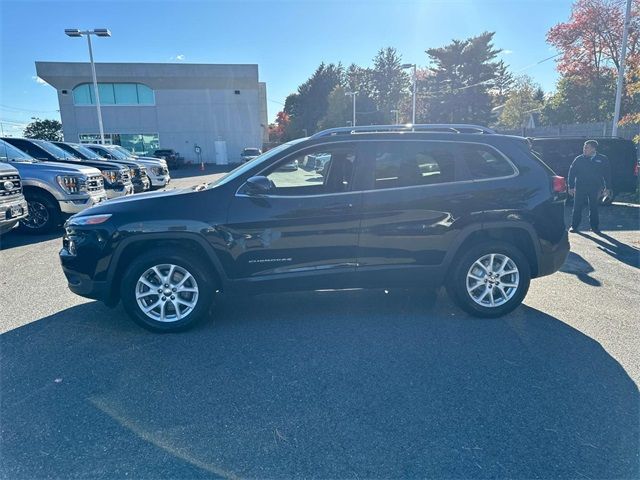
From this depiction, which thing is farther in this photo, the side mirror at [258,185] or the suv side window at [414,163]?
the suv side window at [414,163]

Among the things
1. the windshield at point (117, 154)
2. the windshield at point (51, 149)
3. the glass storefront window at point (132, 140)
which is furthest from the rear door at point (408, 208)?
the glass storefront window at point (132, 140)

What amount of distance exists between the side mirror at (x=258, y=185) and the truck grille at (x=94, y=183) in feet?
21.3

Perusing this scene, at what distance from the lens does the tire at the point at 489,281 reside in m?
4.10

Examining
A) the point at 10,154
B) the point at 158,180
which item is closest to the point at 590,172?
the point at 10,154

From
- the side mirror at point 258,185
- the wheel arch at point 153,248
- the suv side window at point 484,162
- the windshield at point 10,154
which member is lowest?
the wheel arch at point 153,248

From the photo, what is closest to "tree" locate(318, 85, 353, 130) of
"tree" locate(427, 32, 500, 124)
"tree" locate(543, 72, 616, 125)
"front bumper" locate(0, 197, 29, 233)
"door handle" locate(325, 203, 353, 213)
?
"tree" locate(427, 32, 500, 124)

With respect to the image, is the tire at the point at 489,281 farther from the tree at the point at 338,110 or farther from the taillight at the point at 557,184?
the tree at the point at 338,110

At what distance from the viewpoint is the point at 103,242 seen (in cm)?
368

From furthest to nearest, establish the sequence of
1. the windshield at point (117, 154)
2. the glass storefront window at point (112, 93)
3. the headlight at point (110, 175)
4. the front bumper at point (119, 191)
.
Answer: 1. the glass storefront window at point (112, 93)
2. the windshield at point (117, 154)
3. the headlight at point (110, 175)
4. the front bumper at point (119, 191)

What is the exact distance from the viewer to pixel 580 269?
5758 mm

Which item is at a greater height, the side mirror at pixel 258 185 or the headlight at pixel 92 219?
the side mirror at pixel 258 185

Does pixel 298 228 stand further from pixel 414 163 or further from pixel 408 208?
pixel 414 163

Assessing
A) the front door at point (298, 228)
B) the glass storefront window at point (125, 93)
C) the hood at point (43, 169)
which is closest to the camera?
the front door at point (298, 228)

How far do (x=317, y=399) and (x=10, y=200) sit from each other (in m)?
6.54
